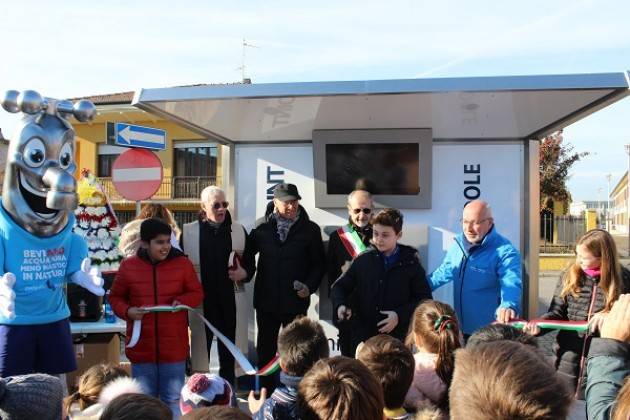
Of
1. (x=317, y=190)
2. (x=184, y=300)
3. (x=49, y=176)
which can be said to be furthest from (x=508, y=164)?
(x=49, y=176)

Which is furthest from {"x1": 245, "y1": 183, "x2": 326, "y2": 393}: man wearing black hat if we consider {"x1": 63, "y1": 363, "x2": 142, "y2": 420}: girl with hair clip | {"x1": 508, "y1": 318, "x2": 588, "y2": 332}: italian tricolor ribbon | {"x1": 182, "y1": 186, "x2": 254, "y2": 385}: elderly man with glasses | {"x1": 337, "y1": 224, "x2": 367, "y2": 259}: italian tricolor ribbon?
{"x1": 63, "y1": 363, "x2": 142, "y2": 420}: girl with hair clip

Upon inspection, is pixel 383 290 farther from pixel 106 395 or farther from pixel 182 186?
pixel 182 186

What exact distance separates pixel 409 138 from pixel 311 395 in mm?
3358

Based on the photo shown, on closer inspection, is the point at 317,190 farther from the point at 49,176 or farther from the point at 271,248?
the point at 49,176

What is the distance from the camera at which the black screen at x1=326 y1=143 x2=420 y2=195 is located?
16.3 feet

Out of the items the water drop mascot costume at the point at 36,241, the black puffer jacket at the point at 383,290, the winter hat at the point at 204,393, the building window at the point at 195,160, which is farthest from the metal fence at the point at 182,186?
the winter hat at the point at 204,393

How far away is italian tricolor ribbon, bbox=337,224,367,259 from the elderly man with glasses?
2.72ft

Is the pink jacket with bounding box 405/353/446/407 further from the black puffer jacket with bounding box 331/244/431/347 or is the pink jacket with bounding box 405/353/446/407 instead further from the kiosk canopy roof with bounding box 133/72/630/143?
the kiosk canopy roof with bounding box 133/72/630/143

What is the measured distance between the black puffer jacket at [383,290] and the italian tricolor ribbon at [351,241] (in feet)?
1.53

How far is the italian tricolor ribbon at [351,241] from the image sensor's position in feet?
14.1

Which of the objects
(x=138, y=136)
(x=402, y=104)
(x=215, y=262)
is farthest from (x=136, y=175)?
(x=402, y=104)

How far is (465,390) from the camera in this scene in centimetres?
145

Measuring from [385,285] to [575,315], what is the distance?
1.12 metres

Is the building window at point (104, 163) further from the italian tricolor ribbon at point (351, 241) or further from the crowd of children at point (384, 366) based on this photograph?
the italian tricolor ribbon at point (351, 241)
